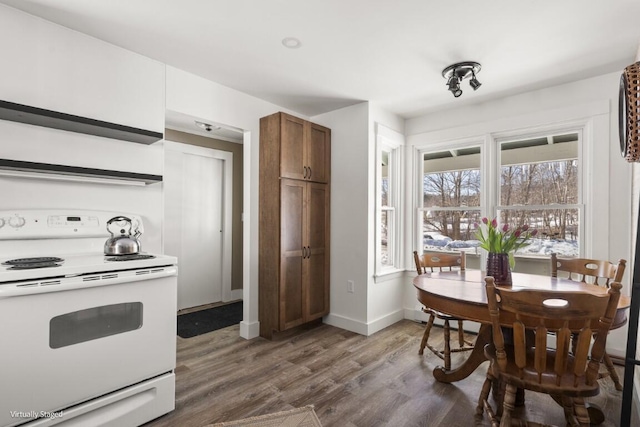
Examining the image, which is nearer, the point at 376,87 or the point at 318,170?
the point at 376,87

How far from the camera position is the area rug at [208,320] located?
3488 millimetres

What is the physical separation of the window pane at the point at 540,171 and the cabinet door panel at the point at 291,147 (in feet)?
6.99

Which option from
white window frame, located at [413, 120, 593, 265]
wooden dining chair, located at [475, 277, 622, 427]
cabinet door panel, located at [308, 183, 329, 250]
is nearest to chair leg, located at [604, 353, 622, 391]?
wooden dining chair, located at [475, 277, 622, 427]

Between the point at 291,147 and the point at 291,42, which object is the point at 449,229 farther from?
the point at 291,42

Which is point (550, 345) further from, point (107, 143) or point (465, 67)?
point (107, 143)

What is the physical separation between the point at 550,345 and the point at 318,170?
2.77 m

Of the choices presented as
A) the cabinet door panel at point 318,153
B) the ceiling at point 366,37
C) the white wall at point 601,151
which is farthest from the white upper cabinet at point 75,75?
the white wall at point 601,151

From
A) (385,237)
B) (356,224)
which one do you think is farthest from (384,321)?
(356,224)

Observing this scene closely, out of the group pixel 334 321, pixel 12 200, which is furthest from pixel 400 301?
pixel 12 200

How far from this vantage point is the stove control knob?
1.95 m

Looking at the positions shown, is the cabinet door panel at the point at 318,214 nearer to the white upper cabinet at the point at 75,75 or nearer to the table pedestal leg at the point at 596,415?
the white upper cabinet at the point at 75,75

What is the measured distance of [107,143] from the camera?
2.36m

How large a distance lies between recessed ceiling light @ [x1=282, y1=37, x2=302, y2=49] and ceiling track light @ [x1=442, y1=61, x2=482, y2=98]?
124cm

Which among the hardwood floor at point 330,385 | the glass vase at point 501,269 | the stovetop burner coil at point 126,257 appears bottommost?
the hardwood floor at point 330,385
